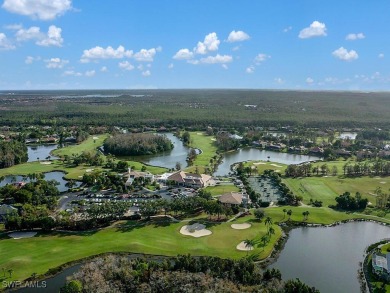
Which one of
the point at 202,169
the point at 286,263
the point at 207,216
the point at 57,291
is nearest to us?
the point at 57,291

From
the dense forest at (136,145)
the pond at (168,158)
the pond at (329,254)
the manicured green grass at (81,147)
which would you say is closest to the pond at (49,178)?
the manicured green grass at (81,147)

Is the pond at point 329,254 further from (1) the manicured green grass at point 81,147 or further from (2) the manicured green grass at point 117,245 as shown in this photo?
(1) the manicured green grass at point 81,147

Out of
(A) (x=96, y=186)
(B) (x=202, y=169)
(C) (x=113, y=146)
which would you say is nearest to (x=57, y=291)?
(A) (x=96, y=186)

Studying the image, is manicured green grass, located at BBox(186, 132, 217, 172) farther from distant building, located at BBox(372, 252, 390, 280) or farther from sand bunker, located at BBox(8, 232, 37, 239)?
distant building, located at BBox(372, 252, 390, 280)

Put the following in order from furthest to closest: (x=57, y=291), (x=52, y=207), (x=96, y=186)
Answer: (x=96, y=186) → (x=52, y=207) → (x=57, y=291)

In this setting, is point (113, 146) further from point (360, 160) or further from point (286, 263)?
point (286, 263)

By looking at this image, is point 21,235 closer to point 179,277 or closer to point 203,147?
point 179,277
